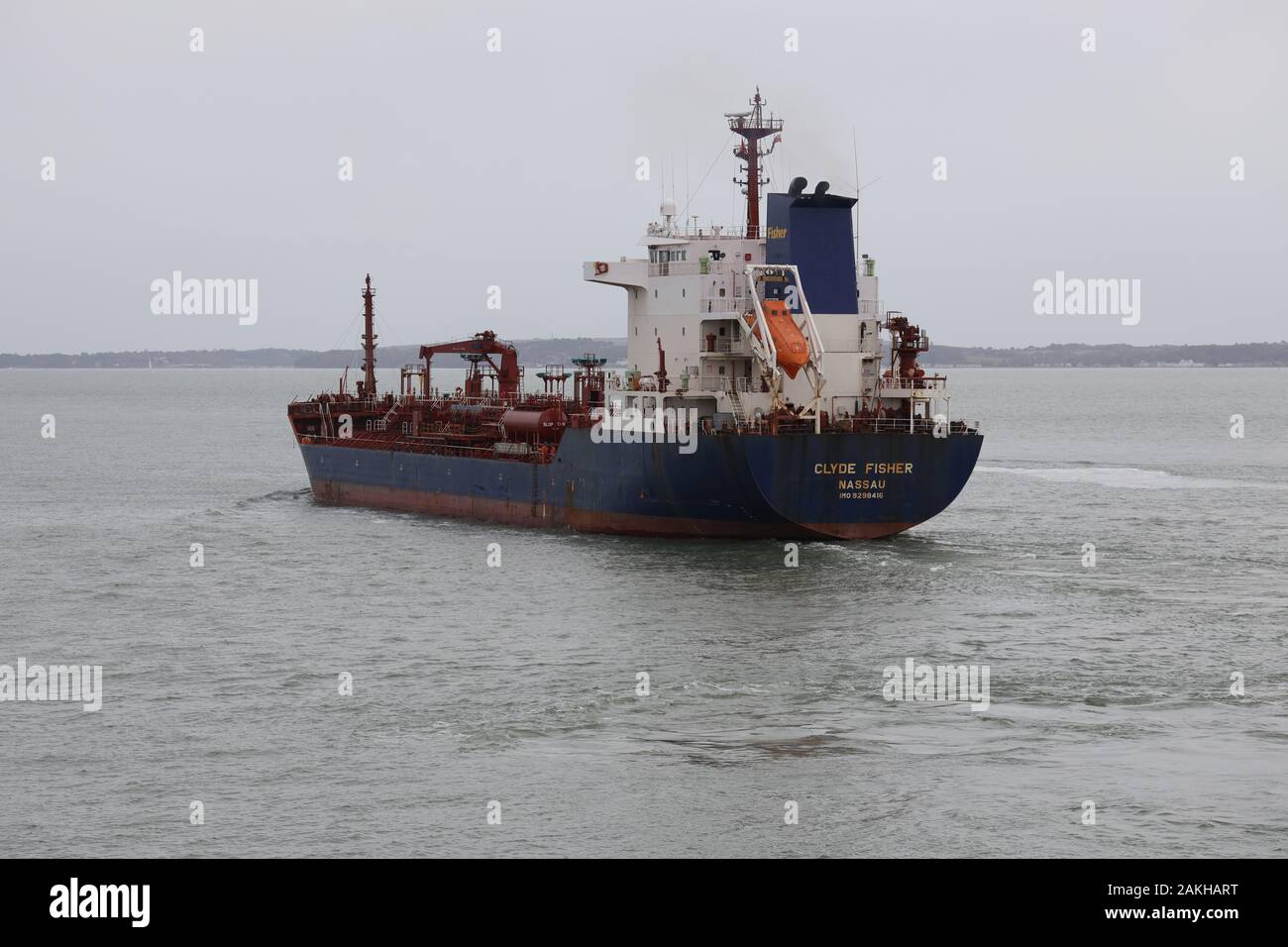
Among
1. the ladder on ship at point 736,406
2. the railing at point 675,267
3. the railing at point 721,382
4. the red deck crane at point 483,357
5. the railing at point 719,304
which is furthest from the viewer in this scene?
the red deck crane at point 483,357

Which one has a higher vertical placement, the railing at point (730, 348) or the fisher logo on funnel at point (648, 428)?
the railing at point (730, 348)

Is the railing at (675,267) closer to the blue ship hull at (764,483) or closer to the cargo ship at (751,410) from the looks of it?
the cargo ship at (751,410)

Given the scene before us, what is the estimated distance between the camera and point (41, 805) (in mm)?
24359

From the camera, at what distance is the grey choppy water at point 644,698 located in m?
23.4

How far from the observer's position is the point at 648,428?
4906 centimetres

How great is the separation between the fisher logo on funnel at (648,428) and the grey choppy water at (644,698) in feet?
10.7

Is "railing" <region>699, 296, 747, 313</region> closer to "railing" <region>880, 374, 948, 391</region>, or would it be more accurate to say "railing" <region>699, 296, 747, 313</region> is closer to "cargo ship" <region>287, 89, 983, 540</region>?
"cargo ship" <region>287, 89, 983, 540</region>

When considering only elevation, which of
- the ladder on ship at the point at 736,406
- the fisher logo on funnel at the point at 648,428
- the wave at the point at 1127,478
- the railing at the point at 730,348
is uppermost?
the railing at the point at 730,348

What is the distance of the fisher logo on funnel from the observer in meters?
47.6

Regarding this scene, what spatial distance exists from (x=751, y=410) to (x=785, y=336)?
2.49 m

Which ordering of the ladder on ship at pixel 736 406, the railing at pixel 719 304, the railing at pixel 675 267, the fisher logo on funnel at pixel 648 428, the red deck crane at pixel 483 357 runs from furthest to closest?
the red deck crane at pixel 483 357, the railing at pixel 675 267, the railing at pixel 719 304, the ladder on ship at pixel 736 406, the fisher logo on funnel at pixel 648 428

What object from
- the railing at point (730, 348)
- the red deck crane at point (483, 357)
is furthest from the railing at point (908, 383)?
the red deck crane at point (483, 357)

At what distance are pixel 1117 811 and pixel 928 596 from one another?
1710cm
